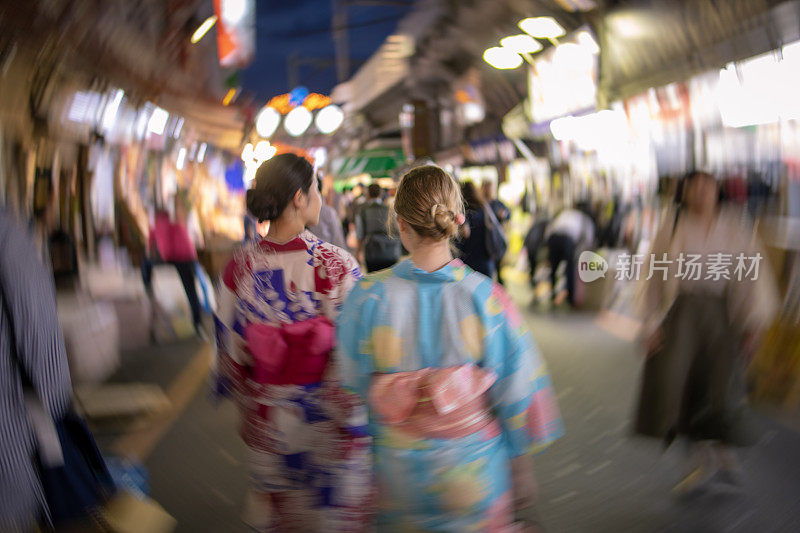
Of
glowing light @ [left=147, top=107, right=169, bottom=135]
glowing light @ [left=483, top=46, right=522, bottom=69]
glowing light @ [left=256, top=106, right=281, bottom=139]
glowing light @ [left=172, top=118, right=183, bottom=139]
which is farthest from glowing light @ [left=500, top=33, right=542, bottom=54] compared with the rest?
glowing light @ [left=147, top=107, right=169, bottom=135]

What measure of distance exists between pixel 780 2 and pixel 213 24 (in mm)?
4395

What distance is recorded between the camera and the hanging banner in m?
5.45

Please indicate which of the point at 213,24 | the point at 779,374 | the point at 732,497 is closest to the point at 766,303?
the point at 732,497

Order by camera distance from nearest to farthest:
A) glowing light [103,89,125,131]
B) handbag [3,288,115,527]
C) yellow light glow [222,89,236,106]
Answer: handbag [3,288,115,527] < glowing light [103,89,125,131] < yellow light glow [222,89,236,106]

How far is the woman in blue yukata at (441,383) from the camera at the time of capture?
4.70ft

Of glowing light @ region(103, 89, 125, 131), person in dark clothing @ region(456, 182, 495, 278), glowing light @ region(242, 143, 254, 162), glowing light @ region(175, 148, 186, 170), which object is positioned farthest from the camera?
glowing light @ region(242, 143, 254, 162)

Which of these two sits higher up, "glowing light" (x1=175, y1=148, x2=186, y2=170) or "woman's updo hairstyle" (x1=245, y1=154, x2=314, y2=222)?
"glowing light" (x1=175, y1=148, x2=186, y2=170)

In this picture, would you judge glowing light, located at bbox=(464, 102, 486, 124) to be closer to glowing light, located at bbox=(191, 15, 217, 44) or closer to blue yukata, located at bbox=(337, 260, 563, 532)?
glowing light, located at bbox=(191, 15, 217, 44)

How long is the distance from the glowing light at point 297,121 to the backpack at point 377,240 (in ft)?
10.1

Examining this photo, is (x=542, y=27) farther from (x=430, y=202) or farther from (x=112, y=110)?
(x=430, y=202)

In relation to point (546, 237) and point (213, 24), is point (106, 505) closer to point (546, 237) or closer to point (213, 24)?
point (213, 24)

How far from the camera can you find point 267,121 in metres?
7.86

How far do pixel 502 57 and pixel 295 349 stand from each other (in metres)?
7.17

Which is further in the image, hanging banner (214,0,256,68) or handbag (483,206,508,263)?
handbag (483,206,508,263)
